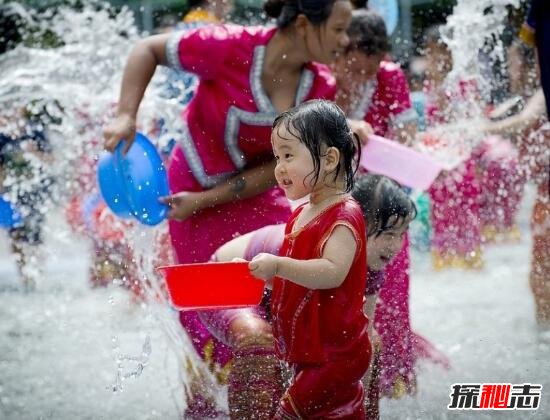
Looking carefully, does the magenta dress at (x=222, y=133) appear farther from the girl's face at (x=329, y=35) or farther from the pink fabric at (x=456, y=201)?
the pink fabric at (x=456, y=201)

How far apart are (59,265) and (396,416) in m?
3.85

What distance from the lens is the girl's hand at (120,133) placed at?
10.6 ft

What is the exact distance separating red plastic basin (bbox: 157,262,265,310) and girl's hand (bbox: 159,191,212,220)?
1017 millimetres

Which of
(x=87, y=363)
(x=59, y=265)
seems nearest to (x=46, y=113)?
(x=59, y=265)

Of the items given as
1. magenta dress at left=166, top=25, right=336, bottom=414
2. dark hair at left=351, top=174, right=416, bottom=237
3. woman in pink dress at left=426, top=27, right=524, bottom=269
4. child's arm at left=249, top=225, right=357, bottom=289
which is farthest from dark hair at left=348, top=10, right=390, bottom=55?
woman in pink dress at left=426, top=27, right=524, bottom=269

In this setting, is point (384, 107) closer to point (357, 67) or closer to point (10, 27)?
point (357, 67)

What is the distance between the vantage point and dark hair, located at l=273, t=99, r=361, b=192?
2.38m

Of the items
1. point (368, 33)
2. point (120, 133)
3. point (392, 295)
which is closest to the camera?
point (120, 133)

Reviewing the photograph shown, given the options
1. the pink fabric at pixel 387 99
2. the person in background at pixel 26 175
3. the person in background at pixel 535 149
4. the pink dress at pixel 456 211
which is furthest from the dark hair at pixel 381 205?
the person in background at pixel 26 175

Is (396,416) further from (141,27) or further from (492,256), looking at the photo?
(141,27)

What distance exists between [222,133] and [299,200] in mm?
420

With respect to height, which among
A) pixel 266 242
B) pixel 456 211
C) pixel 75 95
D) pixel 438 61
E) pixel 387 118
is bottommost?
pixel 456 211

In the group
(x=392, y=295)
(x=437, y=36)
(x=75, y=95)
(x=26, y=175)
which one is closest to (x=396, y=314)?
(x=392, y=295)

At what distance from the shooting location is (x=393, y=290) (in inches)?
143
